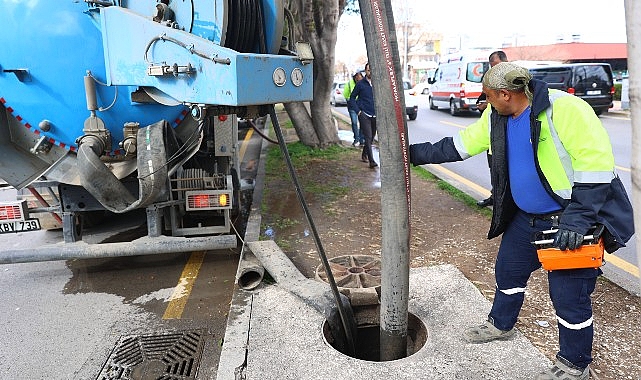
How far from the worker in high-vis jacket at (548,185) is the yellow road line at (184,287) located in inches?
89.9

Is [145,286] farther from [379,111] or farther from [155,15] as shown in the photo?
[379,111]

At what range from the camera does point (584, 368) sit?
2.69 meters

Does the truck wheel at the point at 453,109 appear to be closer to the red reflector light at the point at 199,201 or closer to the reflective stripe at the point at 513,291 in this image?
the red reflector light at the point at 199,201

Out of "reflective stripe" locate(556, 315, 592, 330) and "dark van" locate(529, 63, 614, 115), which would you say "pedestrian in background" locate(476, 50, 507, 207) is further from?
"dark van" locate(529, 63, 614, 115)

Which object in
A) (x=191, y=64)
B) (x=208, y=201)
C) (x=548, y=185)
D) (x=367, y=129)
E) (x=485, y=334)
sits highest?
(x=191, y=64)

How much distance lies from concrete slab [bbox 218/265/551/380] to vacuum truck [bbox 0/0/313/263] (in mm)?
1167

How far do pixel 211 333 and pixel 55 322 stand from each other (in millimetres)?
1259

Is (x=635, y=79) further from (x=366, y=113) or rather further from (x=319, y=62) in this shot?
(x=319, y=62)

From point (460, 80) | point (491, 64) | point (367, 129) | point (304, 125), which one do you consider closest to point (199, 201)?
point (491, 64)

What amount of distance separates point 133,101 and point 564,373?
127 inches

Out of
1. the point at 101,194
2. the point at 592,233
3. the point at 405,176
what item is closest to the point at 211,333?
the point at 101,194

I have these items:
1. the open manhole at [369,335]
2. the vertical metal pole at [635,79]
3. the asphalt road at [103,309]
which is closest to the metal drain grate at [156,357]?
the asphalt road at [103,309]

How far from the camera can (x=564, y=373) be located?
8.75 feet

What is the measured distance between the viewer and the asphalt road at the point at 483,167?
4465 millimetres
